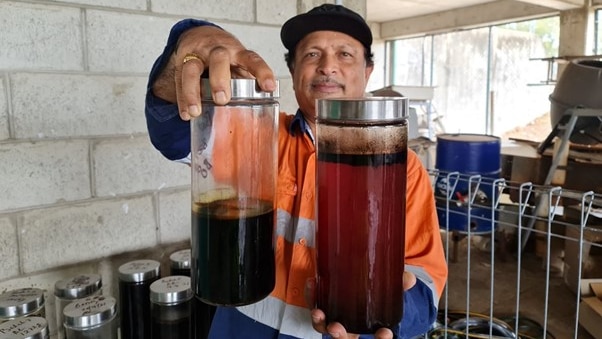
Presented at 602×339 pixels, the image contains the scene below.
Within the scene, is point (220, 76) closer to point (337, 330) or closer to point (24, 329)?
point (337, 330)

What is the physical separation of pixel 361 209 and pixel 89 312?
0.83 m

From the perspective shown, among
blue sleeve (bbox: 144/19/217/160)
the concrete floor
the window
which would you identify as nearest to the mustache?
blue sleeve (bbox: 144/19/217/160)

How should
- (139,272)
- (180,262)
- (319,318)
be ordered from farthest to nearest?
(180,262), (139,272), (319,318)

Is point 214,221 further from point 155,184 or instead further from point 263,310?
point 155,184

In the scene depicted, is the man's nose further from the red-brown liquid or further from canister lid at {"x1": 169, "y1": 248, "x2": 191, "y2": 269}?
canister lid at {"x1": 169, "y1": 248, "x2": 191, "y2": 269}

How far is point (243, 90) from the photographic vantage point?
58 cm

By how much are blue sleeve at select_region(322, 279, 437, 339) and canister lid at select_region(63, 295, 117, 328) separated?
681mm

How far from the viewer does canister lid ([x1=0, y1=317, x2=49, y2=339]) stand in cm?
100

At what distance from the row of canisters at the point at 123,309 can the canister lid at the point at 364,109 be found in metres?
0.64

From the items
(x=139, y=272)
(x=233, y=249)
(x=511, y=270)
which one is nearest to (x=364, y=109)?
(x=233, y=249)

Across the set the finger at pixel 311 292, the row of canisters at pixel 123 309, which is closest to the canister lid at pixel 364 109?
the finger at pixel 311 292

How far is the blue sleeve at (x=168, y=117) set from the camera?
2.69 ft

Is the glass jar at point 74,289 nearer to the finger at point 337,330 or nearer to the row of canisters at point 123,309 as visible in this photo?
the row of canisters at point 123,309

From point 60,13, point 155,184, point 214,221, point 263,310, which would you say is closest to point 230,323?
point 263,310
